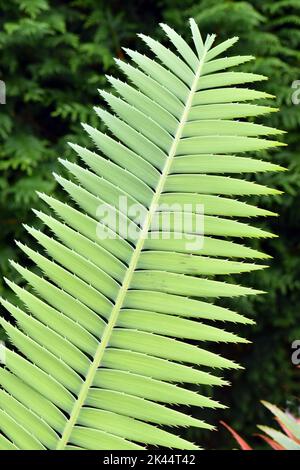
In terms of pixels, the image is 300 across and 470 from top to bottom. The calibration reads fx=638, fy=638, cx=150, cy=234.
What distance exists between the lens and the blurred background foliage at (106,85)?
81.1 inches

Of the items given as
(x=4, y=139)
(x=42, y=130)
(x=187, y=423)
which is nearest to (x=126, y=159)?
(x=187, y=423)

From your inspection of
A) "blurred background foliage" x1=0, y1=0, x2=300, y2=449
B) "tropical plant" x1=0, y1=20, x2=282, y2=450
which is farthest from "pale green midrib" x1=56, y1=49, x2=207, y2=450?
"blurred background foliage" x1=0, y1=0, x2=300, y2=449

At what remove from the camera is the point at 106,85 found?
2143mm

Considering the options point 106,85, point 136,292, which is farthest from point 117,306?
point 106,85

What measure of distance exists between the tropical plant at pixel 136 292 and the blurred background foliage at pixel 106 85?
1.28 metres

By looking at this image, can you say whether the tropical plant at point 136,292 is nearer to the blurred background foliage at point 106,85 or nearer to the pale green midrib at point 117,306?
the pale green midrib at point 117,306

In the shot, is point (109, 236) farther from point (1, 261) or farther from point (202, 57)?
point (1, 261)

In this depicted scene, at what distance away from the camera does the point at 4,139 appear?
2154 mm

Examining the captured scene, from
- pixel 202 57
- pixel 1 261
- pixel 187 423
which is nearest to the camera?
pixel 187 423

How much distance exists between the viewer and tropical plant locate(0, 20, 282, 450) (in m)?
0.70

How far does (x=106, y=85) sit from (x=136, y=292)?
1536 mm

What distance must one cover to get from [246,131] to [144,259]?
0.63 feet

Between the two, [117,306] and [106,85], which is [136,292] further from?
[106,85]

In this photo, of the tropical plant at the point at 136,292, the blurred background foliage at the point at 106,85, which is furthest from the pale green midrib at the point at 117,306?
the blurred background foliage at the point at 106,85
